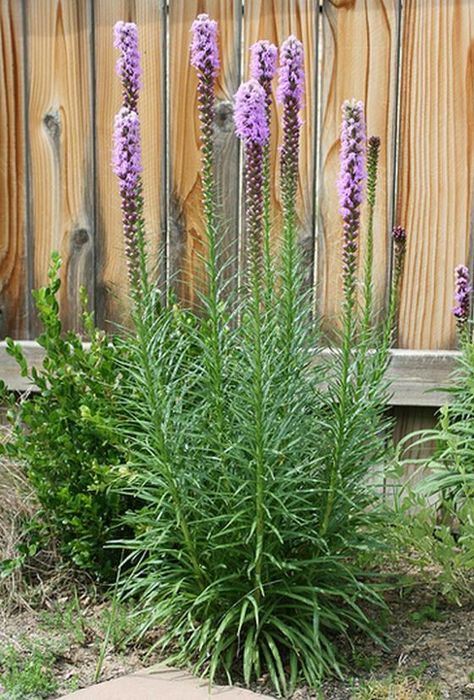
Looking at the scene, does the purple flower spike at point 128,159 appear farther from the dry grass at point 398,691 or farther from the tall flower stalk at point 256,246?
the dry grass at point 398,691

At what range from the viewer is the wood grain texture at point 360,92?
12.6ft

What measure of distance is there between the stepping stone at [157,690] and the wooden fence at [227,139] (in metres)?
1.60

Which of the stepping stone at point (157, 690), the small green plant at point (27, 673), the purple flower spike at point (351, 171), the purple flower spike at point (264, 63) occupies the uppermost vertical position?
the purple flower spike at point (264, 63)

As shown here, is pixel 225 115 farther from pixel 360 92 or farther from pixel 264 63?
pixel 264 63

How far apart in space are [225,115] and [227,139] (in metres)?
0.10

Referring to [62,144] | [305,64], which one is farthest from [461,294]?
[62,144]

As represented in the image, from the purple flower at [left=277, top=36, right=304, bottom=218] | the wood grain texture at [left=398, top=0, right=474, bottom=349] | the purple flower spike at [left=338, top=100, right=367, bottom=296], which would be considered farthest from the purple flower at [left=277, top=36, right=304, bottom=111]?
the wood grain texture at [left=398, top=0, right=474, bottom=349]

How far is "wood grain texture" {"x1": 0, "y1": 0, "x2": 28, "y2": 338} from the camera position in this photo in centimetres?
408

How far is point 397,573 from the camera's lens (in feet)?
11.2

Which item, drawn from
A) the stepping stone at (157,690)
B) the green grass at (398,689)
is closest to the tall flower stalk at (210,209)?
the stepping stone at (157,690)

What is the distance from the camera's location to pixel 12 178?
13.7 feet

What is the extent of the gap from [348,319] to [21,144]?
2.06 metres

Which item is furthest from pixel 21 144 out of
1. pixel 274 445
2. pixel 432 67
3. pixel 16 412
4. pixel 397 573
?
pixel 397 573

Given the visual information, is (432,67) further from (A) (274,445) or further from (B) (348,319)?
(A) (274,445)
